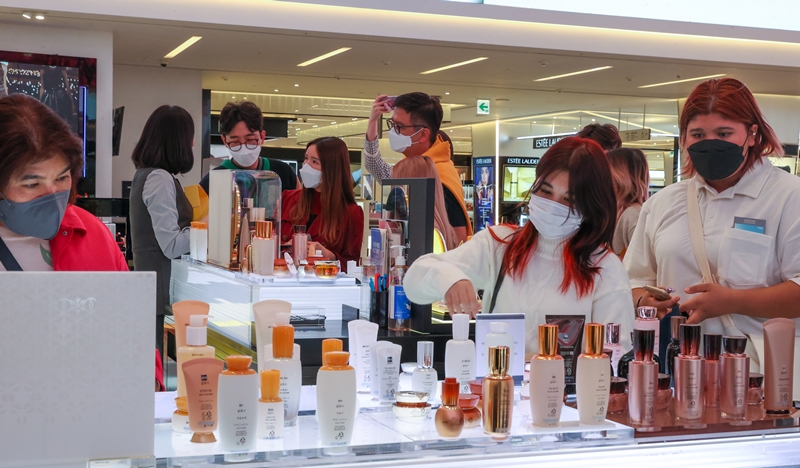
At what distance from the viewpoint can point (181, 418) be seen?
1.48m

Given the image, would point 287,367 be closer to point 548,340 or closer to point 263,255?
point 548,340

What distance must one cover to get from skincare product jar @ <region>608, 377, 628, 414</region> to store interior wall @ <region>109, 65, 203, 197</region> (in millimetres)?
9715

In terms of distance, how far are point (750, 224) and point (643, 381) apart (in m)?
0.94

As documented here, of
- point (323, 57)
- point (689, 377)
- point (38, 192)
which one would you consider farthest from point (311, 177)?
point (323, 57)

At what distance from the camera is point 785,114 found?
1339 cm

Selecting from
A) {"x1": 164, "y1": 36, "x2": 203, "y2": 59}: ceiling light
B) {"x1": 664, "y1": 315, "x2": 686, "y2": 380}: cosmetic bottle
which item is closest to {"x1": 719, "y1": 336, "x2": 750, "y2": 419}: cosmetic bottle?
{"x1": 664, "y1": 315, "x2": 686, "y2": 380}: cosmetic bottle

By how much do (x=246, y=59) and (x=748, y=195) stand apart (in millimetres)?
8481

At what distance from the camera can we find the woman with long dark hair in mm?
3771

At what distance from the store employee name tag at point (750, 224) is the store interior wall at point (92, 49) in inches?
295

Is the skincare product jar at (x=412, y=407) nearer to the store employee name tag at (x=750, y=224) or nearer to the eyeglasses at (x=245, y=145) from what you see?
the store employee name tag at (x=750, y=224)

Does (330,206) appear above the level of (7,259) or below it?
above

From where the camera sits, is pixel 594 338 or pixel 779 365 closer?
pixel 594 338

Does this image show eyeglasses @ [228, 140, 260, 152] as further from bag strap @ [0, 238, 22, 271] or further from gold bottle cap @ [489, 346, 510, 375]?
gold bottle cap @ [489, 346, 510, 375]

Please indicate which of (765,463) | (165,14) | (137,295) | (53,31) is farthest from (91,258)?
(53,31)
